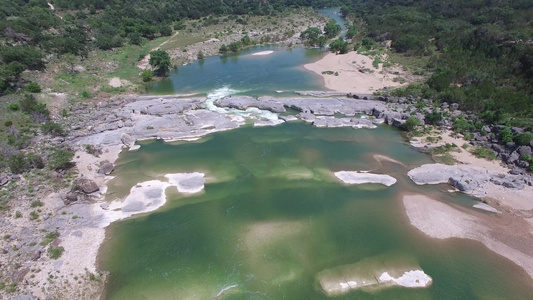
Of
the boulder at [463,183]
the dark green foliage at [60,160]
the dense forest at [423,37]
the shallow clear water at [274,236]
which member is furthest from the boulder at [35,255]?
the boulder at [463,183]

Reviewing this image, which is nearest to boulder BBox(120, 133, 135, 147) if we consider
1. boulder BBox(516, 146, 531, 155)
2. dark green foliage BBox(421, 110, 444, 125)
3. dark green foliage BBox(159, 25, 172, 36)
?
dark green foliage BBox(421, 110, 444, 125)

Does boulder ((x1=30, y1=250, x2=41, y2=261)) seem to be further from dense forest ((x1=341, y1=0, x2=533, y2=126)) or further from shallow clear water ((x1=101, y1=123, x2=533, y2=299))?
dense forest ((x1=341, y1=0, x2=533, y2=126))

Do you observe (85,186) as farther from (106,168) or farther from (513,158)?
(513,158)

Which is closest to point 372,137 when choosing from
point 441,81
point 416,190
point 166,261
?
point 416,190

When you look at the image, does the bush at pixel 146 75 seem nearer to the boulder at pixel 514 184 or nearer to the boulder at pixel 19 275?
the boulder at pixel 19 275

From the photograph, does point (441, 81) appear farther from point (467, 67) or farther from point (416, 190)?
point (416, 190)

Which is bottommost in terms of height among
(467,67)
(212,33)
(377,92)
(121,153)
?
(121,153)
